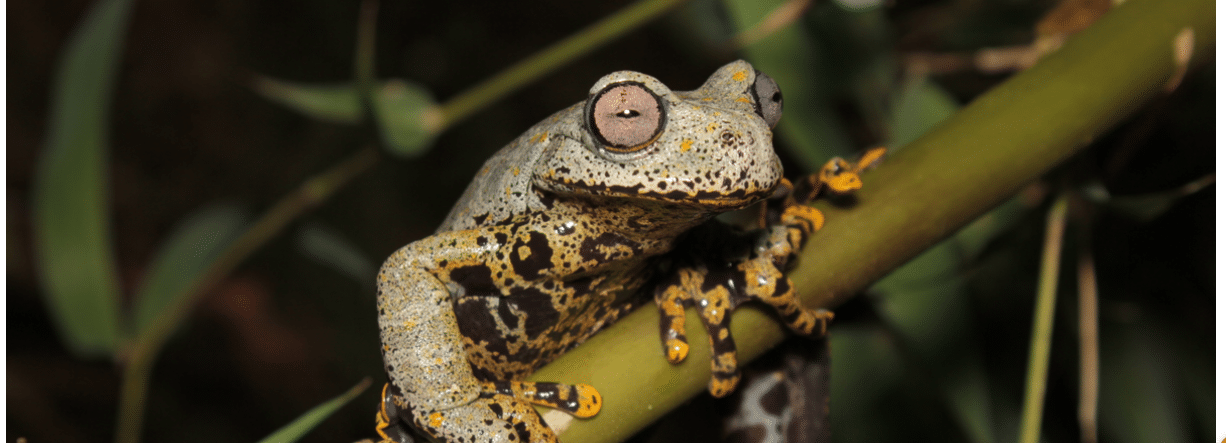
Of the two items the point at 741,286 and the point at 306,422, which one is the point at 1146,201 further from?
the point at 306,422

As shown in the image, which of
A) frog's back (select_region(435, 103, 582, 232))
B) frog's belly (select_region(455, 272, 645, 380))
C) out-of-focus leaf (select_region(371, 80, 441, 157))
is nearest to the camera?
frog's back (select_region(435, 103, 582, 232))

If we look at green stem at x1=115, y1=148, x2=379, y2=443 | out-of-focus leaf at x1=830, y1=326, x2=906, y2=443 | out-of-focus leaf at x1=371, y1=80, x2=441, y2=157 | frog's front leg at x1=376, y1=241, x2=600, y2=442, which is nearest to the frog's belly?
frog's front leg at x1=376, y1=241, x2=600, y2=442

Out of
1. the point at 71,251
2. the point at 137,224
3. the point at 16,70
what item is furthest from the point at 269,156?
the point at 71,251

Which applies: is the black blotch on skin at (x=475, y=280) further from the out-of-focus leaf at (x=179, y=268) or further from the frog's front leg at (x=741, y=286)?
the out-of-focus leaf at (x=179, y=268)

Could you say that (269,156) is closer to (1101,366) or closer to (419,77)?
(419,77)

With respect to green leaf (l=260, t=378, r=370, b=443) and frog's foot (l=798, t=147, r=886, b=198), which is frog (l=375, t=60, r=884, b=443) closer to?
frog's foot (l=798, t=147, r=886, b=198)

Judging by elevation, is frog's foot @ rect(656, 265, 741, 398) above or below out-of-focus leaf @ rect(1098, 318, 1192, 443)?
above

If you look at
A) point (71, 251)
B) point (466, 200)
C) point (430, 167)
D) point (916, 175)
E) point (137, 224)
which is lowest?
point (916, 175)
